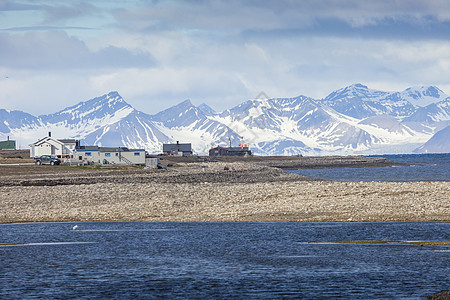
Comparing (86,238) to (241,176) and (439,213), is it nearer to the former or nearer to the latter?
(439,213)

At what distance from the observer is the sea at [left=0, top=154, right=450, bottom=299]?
2075 centimetres

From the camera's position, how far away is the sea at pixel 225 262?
20.8m

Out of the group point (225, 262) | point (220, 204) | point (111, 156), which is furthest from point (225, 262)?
point (111, 156)

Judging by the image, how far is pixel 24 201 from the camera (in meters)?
51.8

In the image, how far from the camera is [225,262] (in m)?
26.1

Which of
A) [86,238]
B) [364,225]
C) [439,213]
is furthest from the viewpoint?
[439,213]

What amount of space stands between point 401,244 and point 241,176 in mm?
80326

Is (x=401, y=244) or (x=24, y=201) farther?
(x=24, y=201)

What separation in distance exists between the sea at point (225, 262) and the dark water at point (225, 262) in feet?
0.11

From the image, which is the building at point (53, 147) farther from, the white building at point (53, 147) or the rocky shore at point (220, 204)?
the rocky shore at point (220, 204)

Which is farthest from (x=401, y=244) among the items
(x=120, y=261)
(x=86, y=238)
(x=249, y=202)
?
(x=249, y=202)

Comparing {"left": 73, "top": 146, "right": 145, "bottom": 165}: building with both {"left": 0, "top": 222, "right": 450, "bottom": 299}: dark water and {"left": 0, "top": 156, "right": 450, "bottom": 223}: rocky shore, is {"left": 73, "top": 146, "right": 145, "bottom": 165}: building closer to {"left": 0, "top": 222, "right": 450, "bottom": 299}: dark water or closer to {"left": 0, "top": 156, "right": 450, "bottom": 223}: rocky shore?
{"left": 0, "top": 156, "right": 450, "bottom": 223}: rocky shore

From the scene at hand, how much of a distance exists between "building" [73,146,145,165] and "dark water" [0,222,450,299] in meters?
79.6

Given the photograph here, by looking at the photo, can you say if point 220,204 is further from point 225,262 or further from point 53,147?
point 53,147
